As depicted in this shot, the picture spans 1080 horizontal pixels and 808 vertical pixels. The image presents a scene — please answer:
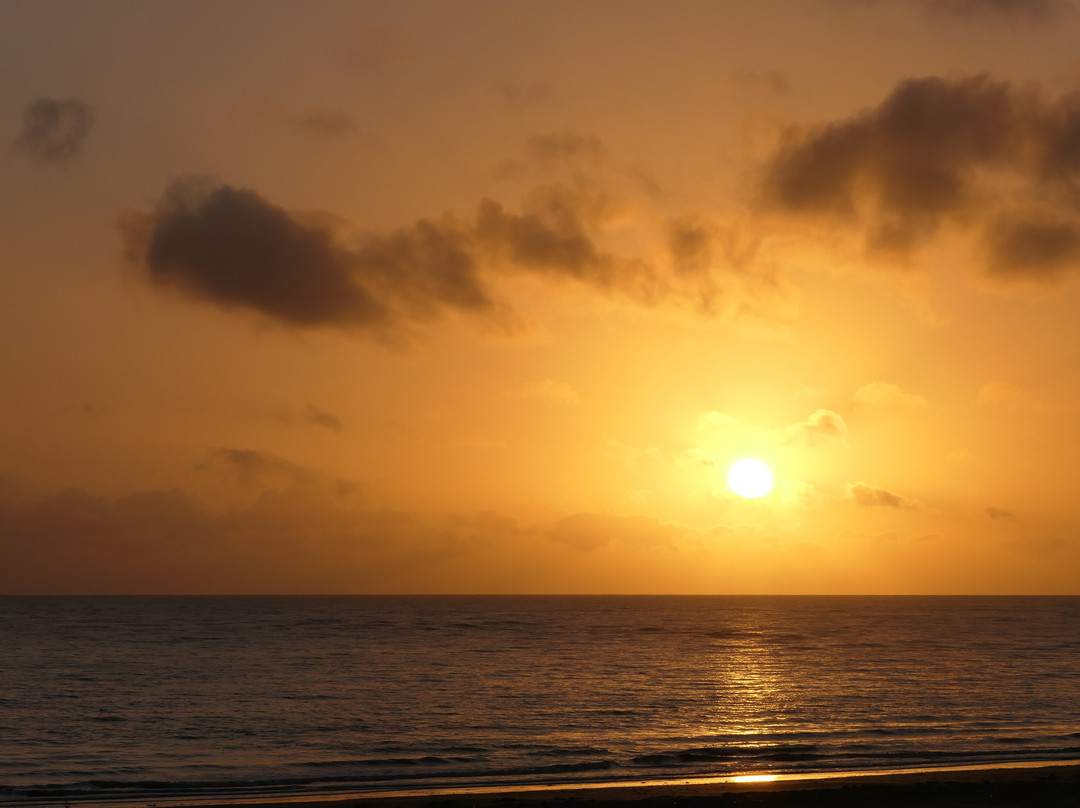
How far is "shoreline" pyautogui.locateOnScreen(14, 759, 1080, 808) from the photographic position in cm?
2705

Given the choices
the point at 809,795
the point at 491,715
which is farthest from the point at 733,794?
the point at 491,715

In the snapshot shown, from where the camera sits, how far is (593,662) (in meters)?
84.9

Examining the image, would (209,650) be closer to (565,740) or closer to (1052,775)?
(565,740)

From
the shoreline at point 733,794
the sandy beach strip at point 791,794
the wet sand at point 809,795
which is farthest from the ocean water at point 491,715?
the wet sand at point 809,795

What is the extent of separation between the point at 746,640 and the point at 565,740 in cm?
8864

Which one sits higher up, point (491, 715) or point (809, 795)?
point (809, 795)

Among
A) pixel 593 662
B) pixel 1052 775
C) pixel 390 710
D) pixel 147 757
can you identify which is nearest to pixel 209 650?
pixel 593 662

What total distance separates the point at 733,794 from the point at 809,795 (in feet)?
7.39

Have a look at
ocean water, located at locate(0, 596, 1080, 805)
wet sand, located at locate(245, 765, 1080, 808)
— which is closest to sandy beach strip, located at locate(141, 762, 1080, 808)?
wet sand, located at locate(245, 765, 1080, 808)

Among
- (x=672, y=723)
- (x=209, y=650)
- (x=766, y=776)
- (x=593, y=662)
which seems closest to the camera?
(x=766, y=776)

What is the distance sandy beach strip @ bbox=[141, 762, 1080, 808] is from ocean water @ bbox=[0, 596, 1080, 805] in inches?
123

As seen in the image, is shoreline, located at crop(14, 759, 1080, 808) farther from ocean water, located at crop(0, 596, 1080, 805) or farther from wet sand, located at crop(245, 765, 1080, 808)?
ocean water, located at crop(0, 596, 1080, 805)

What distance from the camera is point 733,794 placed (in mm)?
27703

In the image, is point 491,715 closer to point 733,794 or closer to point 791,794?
point 733,794
